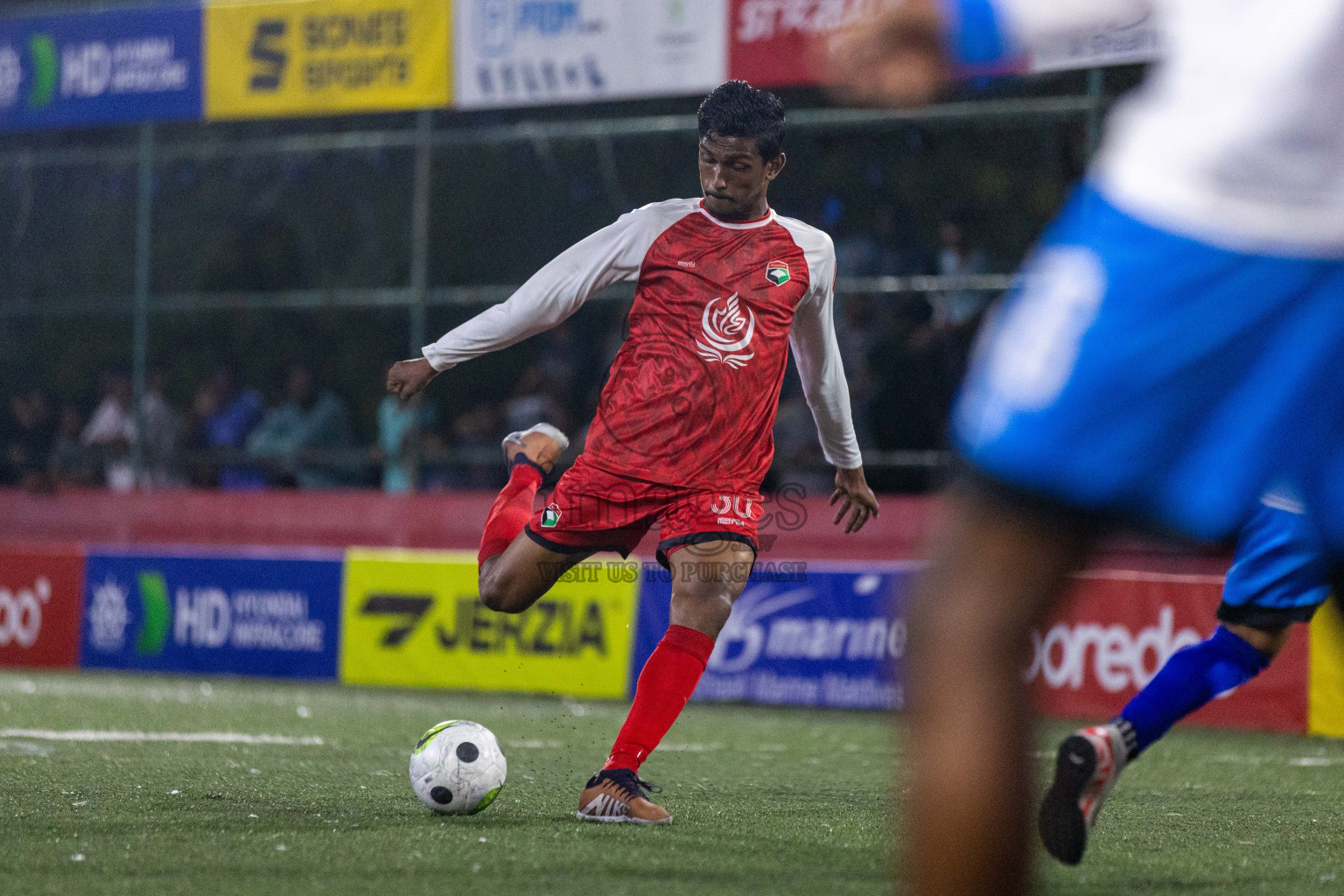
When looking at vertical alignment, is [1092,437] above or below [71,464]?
above

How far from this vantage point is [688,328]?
5375 millimetres

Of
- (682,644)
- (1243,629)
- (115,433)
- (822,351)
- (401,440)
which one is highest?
(822,351)

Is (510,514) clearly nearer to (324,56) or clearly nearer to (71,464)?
(324,56)

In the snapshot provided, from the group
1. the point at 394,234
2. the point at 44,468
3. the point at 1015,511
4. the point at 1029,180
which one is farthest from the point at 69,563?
the point at 1015,511

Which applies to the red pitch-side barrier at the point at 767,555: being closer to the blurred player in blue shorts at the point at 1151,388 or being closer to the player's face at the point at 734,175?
the player's face at the point at 734,175

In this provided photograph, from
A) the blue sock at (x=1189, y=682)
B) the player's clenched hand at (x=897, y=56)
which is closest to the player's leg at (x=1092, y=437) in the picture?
the player's clenched hand at (x=897, y=56)

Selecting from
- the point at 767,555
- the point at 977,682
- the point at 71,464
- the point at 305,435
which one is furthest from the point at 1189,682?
the point at 71,464

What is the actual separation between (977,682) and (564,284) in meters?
3.37

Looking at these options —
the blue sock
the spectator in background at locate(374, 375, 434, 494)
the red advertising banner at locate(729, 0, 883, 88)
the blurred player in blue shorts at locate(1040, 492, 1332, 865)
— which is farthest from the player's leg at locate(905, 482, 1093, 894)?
the spectator in background at locate(374, 375, 434, 494)

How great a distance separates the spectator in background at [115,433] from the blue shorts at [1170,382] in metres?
14.0

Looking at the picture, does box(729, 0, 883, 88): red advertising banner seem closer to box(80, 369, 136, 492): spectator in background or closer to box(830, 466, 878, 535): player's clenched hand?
box(830, 466, 878, 535): player's clenched hand

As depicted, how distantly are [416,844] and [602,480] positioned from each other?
128 cm

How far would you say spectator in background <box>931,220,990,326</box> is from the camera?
12156 millimetres

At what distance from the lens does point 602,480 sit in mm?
5355
